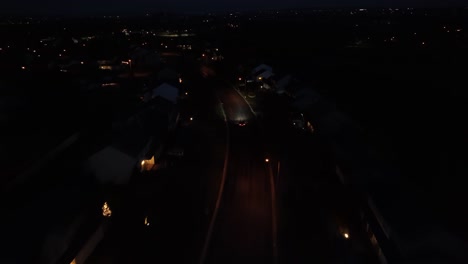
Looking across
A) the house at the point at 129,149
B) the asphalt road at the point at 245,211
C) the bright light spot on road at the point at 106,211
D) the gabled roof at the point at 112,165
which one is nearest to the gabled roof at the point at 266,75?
the asphalt road at the point at 245,211

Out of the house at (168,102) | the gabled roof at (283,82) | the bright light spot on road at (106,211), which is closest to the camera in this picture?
the bright light spot on road at (106,211)

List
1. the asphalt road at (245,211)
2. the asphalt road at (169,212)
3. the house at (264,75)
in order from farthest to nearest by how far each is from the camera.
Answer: the house at (264,75) → the asphalt road at (245,211) → the asphalt road at (169,212)

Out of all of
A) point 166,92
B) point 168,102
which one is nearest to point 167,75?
point 166,92

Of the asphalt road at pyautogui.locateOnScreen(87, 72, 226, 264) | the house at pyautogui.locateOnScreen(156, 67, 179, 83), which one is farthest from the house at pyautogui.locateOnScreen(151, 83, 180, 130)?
the house at pyautogui.locateOnScreen(156, 67, 179, 83)

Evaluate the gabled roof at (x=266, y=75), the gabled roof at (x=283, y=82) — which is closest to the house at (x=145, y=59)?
the gabled roof at (x=266, y=75)

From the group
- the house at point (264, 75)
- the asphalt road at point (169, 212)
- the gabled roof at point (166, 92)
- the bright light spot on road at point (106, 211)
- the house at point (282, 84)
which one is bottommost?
the house at point (264, 75)

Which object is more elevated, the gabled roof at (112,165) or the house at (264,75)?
the gabled roof at (112,165)

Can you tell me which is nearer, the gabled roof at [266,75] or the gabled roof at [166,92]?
the gabled roof at [166,92]

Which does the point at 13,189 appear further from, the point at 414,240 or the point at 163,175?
the point at 414,240

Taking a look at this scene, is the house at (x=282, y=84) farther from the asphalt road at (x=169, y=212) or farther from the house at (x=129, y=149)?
the house at (x=129, y=149)

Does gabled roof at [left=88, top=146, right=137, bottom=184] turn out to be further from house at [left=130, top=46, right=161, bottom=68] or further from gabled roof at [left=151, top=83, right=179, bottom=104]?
house at [left=130, top=46, right=161, bottom=68]
